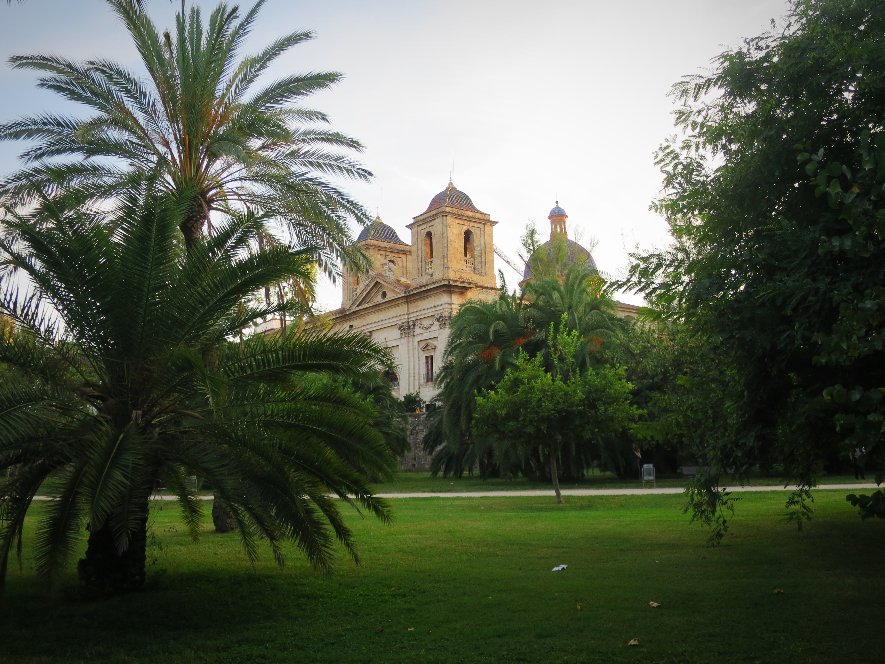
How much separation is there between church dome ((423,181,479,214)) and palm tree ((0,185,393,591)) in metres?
42.1

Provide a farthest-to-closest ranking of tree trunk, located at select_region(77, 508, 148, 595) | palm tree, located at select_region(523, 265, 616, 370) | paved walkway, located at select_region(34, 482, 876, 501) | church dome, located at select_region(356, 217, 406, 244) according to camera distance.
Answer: church dome, located at select_region(356, 217, 406, 244) → palm tree, located at select_region(523, 265, 616, 370) → paved walkway, located at select_region(34, 482, 876, 501) → tree trunk, located at select_region(77, 508, 148, 595)

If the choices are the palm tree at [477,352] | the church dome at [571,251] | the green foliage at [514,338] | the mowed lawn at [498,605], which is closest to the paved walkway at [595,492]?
the green foliage at [514,338]

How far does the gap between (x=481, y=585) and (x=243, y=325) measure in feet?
11.6

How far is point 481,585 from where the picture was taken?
29.5 ft

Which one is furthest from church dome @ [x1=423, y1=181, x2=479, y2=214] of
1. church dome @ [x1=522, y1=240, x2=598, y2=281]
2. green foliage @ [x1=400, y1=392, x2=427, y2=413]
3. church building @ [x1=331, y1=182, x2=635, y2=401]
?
Result: green foliage @ [x1=400, y1=392, x2=427, y2=413]

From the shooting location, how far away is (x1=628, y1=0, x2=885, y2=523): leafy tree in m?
7.45

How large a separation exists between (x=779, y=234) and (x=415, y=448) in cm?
4227

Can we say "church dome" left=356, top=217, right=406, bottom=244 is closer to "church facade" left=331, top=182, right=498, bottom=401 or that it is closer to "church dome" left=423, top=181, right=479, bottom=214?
"church facade" left=331, top=182, right=498, bottom=401

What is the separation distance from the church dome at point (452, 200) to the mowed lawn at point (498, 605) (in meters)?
39.2

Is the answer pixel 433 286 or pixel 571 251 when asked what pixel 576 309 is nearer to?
pixel 571 251

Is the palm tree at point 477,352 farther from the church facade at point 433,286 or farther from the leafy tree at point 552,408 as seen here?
the church facade at point 433,286

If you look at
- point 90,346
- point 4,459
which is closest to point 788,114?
point 90,346

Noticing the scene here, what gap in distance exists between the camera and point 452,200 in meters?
50.8

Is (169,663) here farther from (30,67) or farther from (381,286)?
(381,286)
